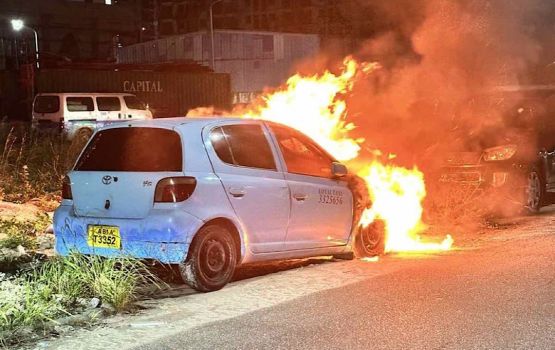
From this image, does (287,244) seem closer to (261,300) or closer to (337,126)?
(261,300)

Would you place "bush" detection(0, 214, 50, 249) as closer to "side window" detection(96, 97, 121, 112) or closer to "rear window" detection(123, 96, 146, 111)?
"side window" detection(96, 97, 121, 112)

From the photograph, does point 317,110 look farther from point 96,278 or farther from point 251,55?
point 251,55

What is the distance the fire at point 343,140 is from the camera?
8.55 m

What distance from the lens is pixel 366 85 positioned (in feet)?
36.4

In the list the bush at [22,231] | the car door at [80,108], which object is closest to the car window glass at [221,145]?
the bush at [22,231]

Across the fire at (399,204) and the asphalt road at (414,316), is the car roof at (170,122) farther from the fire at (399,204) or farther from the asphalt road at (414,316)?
the fire at (399,204)

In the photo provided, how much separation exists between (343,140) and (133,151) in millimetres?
3573

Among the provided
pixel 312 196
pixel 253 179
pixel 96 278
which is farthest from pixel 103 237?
pixel 312 196

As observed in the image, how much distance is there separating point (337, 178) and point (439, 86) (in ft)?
19.1

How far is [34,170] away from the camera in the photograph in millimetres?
11797

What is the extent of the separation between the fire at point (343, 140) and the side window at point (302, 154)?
1.28 metres

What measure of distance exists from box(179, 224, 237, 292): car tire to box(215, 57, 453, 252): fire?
2.62m

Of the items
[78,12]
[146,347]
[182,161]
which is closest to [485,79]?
[182,161]

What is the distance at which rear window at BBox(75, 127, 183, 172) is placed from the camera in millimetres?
5938
